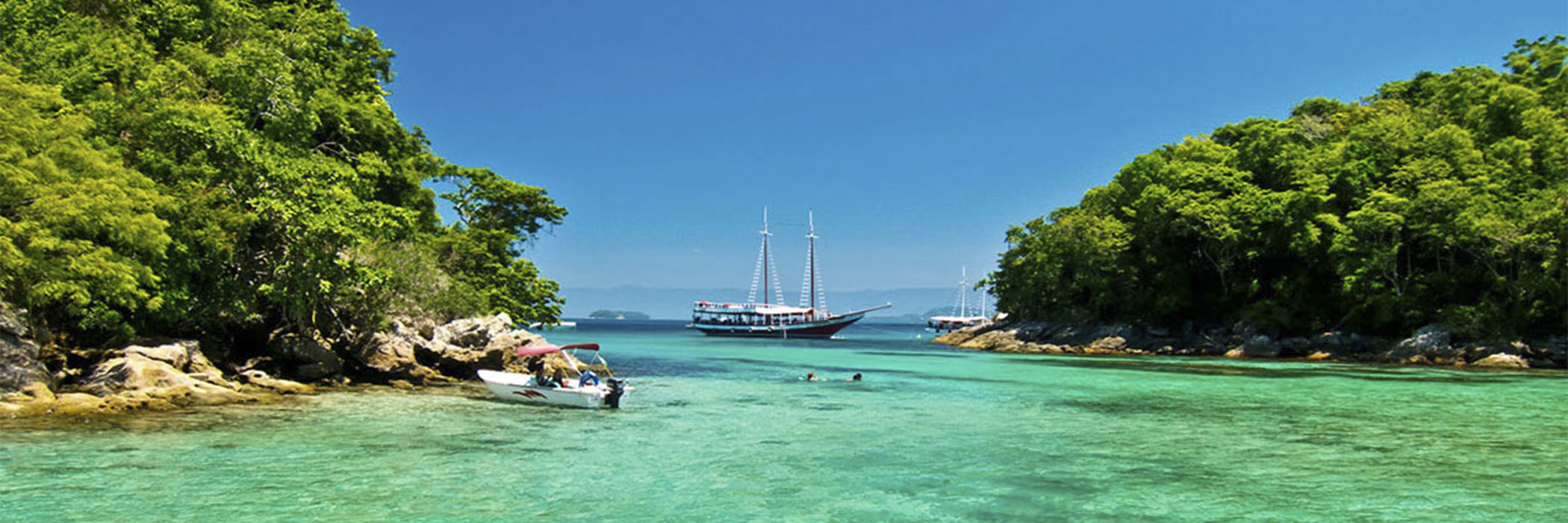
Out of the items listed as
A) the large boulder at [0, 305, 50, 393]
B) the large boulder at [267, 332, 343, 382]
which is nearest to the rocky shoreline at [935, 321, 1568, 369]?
the large boulder at [267, 332, 343, 382]

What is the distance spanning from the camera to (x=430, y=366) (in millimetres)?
27859

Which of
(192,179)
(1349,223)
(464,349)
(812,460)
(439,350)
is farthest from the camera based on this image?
(1349,223)

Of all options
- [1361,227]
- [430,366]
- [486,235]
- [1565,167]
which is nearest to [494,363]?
[430,366]

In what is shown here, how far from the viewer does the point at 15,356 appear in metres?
16.8

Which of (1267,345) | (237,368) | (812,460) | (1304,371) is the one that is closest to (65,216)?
(237,368)

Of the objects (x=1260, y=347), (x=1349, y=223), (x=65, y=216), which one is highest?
(x=1349, y=223)

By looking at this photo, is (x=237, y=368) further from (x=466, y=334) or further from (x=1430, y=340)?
(x=1430, y=340)

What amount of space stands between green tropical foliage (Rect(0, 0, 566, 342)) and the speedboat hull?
542cm

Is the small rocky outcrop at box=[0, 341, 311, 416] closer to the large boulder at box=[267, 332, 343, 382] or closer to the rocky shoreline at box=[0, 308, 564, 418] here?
the rocky shoreline at box=[0, 308, 564, 418]

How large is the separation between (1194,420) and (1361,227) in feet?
113

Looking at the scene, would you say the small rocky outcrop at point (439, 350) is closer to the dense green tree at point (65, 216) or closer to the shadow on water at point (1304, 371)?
the dense green tree at point (65, 216)

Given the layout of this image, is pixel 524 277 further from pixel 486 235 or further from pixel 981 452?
pixel 981 452

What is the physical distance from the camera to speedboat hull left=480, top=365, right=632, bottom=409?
20859mm

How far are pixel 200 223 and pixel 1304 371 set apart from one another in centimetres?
4155
